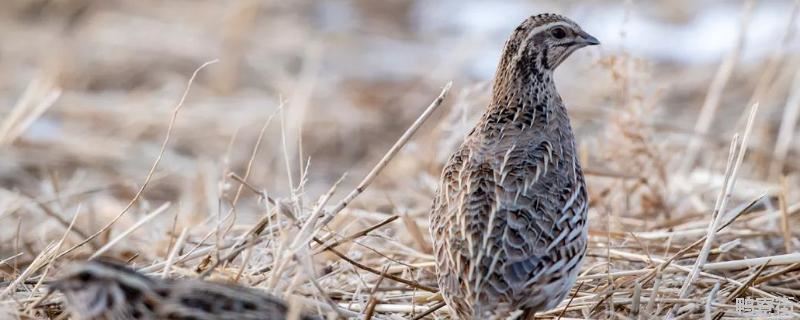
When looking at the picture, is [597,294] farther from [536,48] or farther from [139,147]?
[139,147]

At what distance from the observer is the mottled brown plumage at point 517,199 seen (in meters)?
3.98

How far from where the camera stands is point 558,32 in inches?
191

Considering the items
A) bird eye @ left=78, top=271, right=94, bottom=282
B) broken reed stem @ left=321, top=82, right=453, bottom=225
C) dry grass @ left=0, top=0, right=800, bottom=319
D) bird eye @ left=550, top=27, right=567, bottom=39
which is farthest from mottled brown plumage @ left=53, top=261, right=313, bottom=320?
bird eye @ left=550, top=27, right=567, bottom=39

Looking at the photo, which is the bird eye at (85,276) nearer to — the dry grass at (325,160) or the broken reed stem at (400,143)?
the dry grass at (325,160)

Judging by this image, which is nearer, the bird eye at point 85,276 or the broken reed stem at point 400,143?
the bird eye at point 85,276

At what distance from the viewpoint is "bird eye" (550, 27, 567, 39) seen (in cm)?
482

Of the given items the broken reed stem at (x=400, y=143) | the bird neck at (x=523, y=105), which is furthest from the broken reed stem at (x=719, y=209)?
the broken reed stem at (x=400, y=143)

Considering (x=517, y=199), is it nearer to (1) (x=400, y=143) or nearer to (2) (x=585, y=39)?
(1) (x=400, y=143)

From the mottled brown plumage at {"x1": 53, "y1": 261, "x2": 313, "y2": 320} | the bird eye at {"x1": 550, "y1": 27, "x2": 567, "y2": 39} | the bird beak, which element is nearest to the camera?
the mottled brown plumage at {"x1": 53, "y1": 261, "x2": 313, "y2": 320}

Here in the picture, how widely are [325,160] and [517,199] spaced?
19.8 ft

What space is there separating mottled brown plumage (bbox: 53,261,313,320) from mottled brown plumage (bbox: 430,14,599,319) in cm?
89

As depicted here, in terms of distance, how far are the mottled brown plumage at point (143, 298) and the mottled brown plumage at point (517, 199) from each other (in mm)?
885

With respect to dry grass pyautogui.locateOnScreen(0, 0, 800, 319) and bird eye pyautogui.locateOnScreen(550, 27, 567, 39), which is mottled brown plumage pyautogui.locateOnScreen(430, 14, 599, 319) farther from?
dry grass pyautogui.locateOnScreen(0, 0, 800, 319)

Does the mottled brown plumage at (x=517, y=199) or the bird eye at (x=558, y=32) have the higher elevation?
the bird eye at (x=558, y=32)
